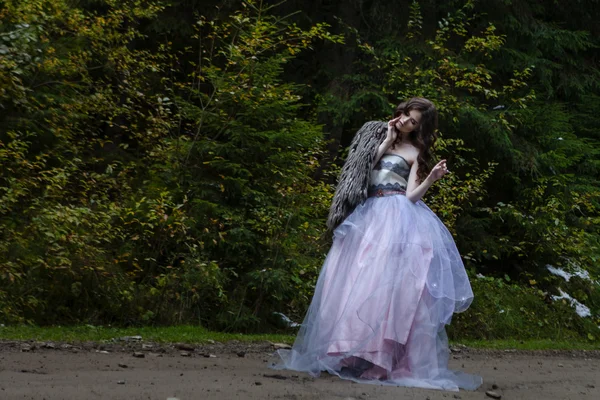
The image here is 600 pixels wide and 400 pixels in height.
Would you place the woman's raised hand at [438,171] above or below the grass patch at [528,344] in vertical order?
above

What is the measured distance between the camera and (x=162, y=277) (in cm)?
1045

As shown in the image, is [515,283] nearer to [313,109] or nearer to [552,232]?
[552,232]

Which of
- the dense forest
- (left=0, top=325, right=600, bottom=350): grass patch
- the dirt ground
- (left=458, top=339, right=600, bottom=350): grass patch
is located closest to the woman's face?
the dense forest

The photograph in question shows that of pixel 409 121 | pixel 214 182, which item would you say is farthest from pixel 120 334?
pixel 409 121

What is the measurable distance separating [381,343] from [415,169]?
143 centimetres

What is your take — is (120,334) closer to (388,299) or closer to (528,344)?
(388,299)

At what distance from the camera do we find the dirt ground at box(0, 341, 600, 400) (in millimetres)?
5668

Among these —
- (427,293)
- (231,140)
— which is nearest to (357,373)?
(427,293)

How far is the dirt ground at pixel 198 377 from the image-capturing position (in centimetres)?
567
